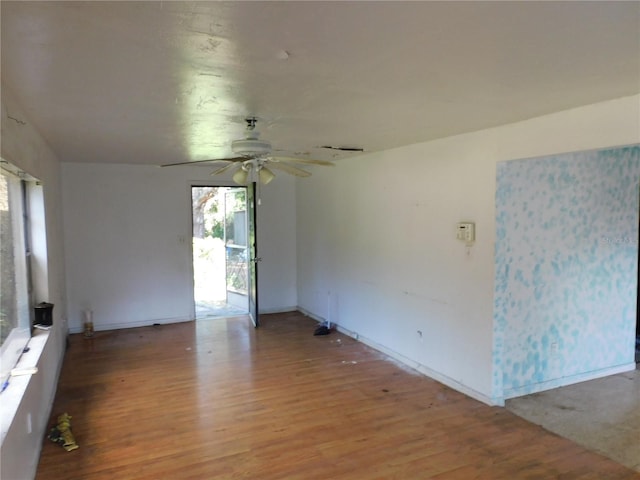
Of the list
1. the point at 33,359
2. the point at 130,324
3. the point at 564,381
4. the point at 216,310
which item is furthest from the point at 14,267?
the point at 564,381

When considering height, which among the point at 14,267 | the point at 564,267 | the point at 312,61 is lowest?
the point at 564,267

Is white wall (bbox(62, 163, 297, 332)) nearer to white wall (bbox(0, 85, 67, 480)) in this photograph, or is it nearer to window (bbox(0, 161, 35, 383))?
white wall (bbox(0, 85, 67, 480))

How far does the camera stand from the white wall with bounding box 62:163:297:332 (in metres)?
5.57

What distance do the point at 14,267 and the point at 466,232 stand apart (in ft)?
11.1

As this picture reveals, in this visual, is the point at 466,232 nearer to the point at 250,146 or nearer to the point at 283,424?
the point at 250,146

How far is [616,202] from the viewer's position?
3965mm

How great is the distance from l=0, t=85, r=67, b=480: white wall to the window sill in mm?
11

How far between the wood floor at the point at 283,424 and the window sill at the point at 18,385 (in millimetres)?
615

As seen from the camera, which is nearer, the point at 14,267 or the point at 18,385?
the point at 18,385

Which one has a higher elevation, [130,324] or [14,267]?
[14,267]

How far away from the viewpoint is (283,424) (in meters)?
3.16

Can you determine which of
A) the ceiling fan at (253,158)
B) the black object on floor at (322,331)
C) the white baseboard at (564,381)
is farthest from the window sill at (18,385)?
the white baseboard at (564,381)

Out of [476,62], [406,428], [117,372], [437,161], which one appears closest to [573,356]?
[406,428]

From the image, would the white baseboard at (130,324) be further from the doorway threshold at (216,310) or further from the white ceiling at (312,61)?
the white ceiling at (312,61)
